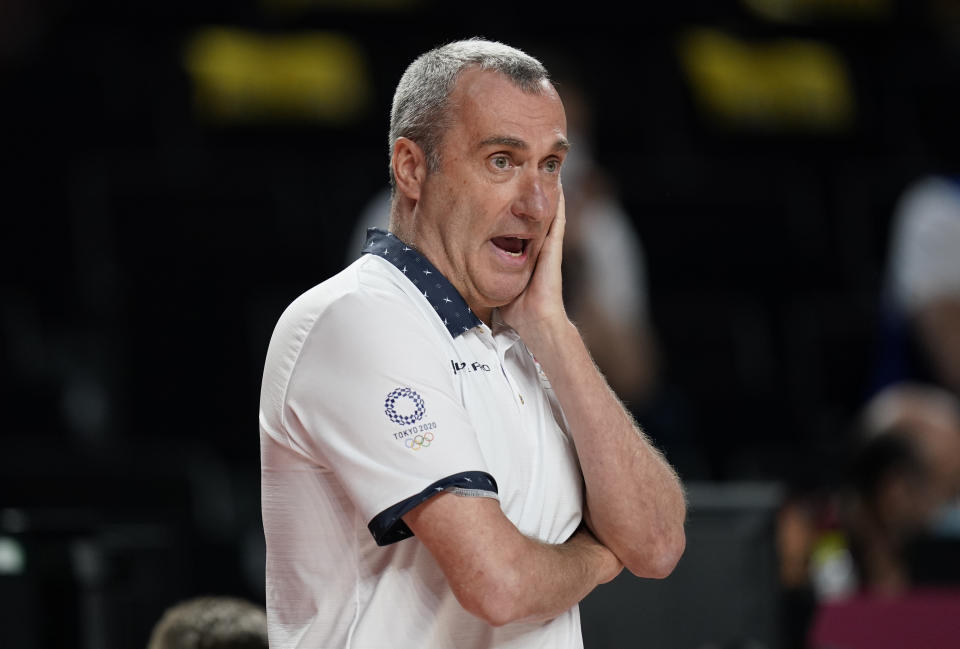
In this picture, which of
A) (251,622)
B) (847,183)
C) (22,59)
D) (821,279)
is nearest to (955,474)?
(821,279)

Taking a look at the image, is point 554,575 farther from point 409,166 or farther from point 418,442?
point 409,166

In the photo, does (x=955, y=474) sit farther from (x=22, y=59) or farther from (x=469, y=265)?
(x=22, y=59)

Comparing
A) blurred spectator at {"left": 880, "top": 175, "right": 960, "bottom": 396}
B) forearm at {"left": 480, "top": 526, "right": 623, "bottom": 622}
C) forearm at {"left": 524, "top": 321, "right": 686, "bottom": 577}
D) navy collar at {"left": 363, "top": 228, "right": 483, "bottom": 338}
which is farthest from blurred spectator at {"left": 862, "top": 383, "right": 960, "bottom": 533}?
navy collar at {"left": 363, "top": 228, "right": 483, "bottom": 338}

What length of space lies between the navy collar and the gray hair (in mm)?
166

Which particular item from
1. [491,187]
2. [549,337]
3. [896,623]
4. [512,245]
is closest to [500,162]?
[491,187]

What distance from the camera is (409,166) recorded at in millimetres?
2750

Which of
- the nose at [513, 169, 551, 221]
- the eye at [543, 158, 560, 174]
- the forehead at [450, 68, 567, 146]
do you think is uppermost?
the forehead at [450, 68, 567, 146]

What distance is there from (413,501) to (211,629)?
84 cm

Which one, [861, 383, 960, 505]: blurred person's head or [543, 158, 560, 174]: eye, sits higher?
[543, 158, 560, 174]: eye

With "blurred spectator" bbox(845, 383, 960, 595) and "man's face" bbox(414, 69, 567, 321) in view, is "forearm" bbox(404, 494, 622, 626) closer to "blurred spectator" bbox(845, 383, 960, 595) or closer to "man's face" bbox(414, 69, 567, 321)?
"man's face" bbox(414, 69, 567, 321)

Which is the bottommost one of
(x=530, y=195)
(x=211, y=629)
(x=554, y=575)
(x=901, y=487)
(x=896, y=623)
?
(x=901, y=487)

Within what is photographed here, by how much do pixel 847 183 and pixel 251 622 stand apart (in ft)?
20.6

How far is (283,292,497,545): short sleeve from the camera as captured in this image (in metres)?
2.35

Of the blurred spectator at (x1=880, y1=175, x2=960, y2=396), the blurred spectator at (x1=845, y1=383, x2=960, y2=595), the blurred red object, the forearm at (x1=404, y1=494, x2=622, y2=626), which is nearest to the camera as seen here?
the forearm at (x1=404, y1=494, x2=622, y2=626)
